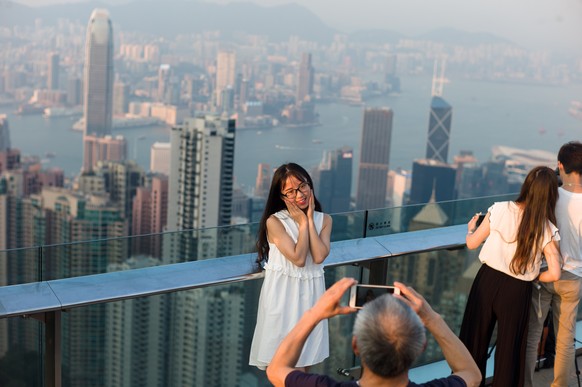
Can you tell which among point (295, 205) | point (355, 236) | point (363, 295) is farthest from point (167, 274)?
point (363, 295)

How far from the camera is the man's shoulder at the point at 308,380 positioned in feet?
4.58

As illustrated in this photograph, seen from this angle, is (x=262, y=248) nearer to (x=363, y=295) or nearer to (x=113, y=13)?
(x=363, y=295)

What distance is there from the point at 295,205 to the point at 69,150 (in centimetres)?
5350

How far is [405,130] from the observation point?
191ft

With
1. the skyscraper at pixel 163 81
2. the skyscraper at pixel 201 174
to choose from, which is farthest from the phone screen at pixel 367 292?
the skyscraper at pixel 163 81

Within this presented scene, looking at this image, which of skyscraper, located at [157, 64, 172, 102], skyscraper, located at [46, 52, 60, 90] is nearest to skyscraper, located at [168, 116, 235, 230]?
skyscraper, located at [157, 64, 172, 102]

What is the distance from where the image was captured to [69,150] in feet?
176

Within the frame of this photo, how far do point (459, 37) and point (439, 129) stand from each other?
8.44 m

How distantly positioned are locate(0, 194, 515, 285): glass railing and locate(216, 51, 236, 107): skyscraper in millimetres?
52363

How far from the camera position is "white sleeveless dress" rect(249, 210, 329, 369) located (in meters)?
2.39

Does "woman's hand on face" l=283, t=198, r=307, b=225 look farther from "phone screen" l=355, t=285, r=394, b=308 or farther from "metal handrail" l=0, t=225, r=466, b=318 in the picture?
"phone screen" l=355, t=285, r=394, b=308

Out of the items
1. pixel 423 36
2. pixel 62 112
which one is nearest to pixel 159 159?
pixel 62 112

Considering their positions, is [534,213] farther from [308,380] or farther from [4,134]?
[4,134]

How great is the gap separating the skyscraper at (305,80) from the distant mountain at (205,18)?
209cm
